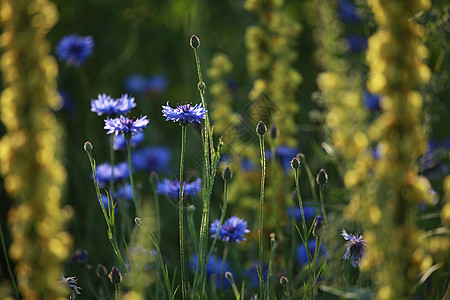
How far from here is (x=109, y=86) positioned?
3510 millimetres

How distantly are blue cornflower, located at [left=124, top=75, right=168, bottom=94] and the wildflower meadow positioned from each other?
0.01m

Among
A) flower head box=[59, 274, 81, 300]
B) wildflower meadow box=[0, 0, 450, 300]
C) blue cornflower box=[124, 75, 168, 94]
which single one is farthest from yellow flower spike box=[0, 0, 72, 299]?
blue cornflower box=[124, 75, 168, 94]

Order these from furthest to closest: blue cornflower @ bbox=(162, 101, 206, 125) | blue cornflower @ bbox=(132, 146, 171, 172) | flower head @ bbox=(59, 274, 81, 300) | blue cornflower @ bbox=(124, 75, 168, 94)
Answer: blue cornflower @ bbox=(124, 75, 168, 94) < blue cornflower @ bbox=(132, 146, 171, 172) < blue cornflower @ bbox=(162, 101, 206, 125) < flower head @ bbox=(59, 274, 81, 300)

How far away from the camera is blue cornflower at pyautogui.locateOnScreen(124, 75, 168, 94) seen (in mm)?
3482

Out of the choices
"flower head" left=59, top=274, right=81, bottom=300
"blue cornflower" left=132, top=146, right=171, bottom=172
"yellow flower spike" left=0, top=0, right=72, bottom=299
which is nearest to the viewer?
"yellow flower spike" left=0, top=0, right=72, bottom=299

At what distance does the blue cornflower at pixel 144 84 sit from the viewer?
3.48 meters

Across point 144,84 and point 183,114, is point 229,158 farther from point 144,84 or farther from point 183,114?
point 144,84

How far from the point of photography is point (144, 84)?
355cm

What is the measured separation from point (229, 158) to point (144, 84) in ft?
5.41

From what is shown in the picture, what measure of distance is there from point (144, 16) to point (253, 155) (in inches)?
72.7

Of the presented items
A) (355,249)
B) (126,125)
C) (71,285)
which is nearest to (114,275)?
(71,285)

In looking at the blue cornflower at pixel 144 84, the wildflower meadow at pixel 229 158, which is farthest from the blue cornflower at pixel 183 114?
the blue cornflower at pixel 144 84

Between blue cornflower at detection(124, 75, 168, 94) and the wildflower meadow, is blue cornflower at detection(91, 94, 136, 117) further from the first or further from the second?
blue cornflower at detection(124, 75, 168, 94)

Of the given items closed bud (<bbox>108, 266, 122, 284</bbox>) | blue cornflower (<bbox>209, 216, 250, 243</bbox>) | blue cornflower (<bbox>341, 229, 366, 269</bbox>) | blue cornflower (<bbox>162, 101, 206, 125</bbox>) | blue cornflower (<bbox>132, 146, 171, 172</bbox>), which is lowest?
closed bud (<bbox>108, 266, 122, 284</bbox>)
